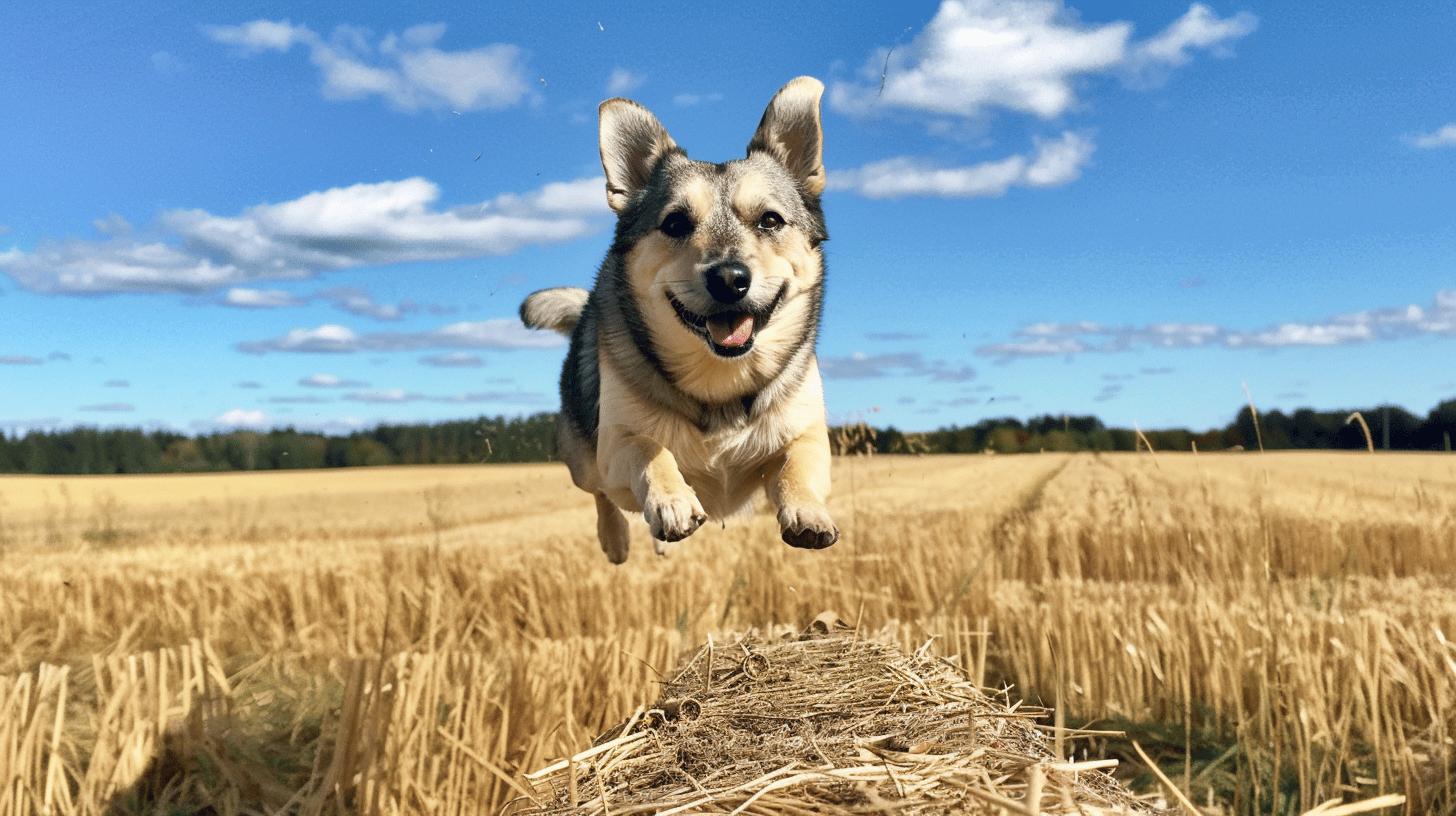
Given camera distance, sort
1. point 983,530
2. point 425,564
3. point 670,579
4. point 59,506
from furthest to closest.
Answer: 1. point 59,506
2. point 983,530
3. point 425,564
4. point 670,579

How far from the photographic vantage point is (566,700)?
5.46 metres

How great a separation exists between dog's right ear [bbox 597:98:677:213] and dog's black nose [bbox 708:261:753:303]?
1.36ft

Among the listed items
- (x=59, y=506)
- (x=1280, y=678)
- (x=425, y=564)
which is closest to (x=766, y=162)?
(x=1280, y=678)

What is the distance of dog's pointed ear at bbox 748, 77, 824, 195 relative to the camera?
2564 mm

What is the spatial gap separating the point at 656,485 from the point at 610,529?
3.46ft

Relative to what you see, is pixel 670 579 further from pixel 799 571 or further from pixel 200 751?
pixel 200 751

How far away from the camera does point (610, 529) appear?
3.47 m

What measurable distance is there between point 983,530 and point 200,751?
1085cm

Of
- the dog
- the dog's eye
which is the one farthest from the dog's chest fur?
the dog's eye

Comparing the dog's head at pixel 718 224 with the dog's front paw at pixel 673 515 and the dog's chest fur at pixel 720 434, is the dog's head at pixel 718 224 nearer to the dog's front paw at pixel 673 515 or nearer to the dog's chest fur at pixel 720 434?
the dog's chest fur at pixel 720 434

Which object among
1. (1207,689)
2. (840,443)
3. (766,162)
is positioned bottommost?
(1207,689)

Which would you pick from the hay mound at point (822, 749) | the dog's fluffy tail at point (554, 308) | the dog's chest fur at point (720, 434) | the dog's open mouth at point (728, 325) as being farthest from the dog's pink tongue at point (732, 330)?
the dog's fluffy tail at point (554, 308)

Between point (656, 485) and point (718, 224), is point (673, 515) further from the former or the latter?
point (718, 224)

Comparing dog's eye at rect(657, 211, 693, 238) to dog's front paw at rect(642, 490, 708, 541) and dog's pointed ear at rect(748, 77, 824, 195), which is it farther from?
dog's front paw at rect(642, 490, 708, 541)
